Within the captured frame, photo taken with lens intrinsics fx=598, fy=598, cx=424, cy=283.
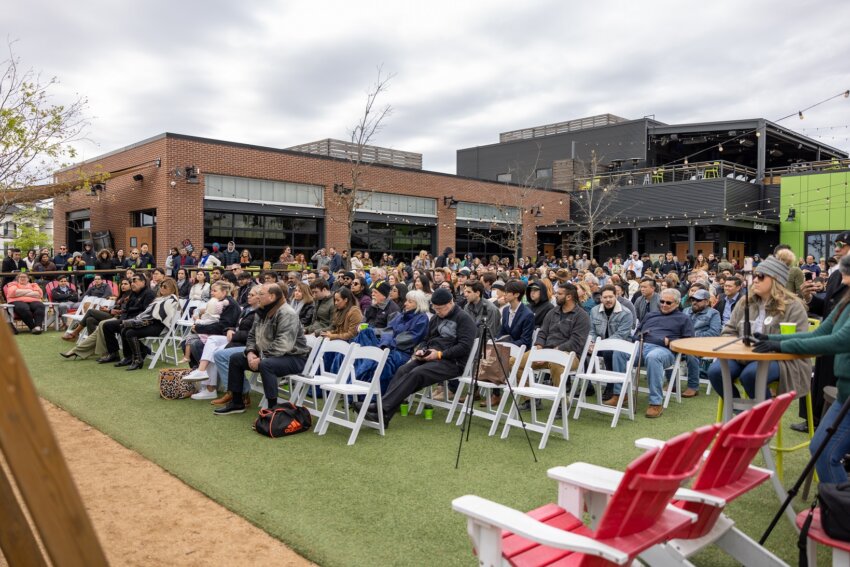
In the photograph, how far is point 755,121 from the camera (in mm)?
27969

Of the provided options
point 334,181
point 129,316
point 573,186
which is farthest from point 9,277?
point 573,186

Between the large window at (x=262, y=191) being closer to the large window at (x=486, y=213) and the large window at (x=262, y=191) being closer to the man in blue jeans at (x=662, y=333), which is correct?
the large window at (x=486, y=213)

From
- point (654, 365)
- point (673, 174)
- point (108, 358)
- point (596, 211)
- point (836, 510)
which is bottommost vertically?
point (108, 358)

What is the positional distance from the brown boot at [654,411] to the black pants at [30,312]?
1264cm

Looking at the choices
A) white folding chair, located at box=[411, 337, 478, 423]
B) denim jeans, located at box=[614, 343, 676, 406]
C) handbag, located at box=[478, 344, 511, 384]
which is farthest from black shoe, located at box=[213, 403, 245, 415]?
denim jeans, located at box=[614, 343, 676, 406]

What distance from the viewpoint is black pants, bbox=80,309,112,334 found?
34.0 feet

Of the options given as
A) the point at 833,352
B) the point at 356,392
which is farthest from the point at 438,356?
the point at 833,352

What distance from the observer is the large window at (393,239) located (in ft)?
78.3

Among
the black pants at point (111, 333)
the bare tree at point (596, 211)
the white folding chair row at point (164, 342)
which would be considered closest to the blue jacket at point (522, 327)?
the white folding chair row at point (164, 342)

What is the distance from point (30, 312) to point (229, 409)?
8883 millimetres

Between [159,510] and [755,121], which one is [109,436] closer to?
[159,510]

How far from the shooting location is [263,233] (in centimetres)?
2098

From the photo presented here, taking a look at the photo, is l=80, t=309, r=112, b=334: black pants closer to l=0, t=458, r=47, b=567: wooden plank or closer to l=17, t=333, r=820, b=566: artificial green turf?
l=17, t=333, r=820, b=566: artificial green turf

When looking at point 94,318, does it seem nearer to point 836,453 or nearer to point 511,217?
point 836,453
